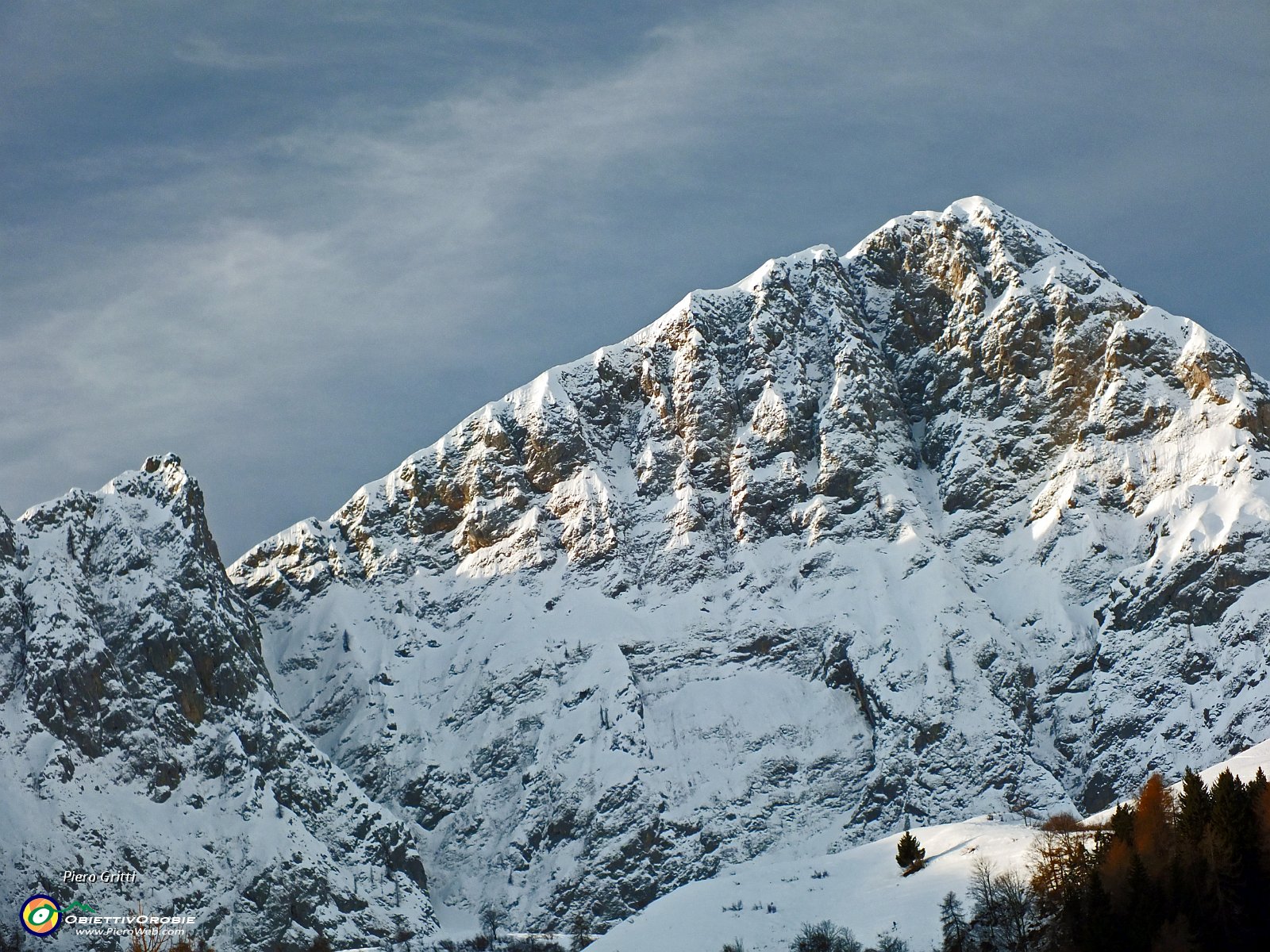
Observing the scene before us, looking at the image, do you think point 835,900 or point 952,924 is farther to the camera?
point 835,900

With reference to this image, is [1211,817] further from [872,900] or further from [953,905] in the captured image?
[872,900]

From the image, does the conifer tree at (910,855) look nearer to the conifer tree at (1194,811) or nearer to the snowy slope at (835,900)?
the snowy slope at (835,900)

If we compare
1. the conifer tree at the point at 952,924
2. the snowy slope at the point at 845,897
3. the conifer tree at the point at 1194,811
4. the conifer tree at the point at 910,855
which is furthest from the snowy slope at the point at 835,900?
the conifer tree at the point at 1194,811

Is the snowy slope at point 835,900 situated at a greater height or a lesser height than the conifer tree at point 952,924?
greater

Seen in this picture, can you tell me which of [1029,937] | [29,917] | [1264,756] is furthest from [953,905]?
[29,917]

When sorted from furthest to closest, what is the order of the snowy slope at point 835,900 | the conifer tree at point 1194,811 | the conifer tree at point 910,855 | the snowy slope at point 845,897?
the conifer tree at point 910,855, the snowy slope at point 845,897, the snowy slope at point 835,900, the conifer tree at point 1194,811

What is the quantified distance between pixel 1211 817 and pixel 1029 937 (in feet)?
53.1

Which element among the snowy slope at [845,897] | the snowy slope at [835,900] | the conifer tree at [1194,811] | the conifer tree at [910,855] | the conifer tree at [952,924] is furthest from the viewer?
the conifer tree at [910,855]

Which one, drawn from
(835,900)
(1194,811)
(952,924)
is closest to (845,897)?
(835,900)

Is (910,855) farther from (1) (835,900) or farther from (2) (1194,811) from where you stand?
(2) (1194,811)

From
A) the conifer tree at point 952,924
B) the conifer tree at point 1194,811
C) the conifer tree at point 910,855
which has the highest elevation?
the conifer tree at point 910,855

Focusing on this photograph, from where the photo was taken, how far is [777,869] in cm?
19875

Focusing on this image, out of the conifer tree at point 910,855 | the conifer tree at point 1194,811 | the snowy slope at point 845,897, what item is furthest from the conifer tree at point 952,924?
the conifer tree at point 1194,811

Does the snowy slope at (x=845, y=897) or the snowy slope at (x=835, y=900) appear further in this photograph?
the snowy slope at (x=845, y=897)
